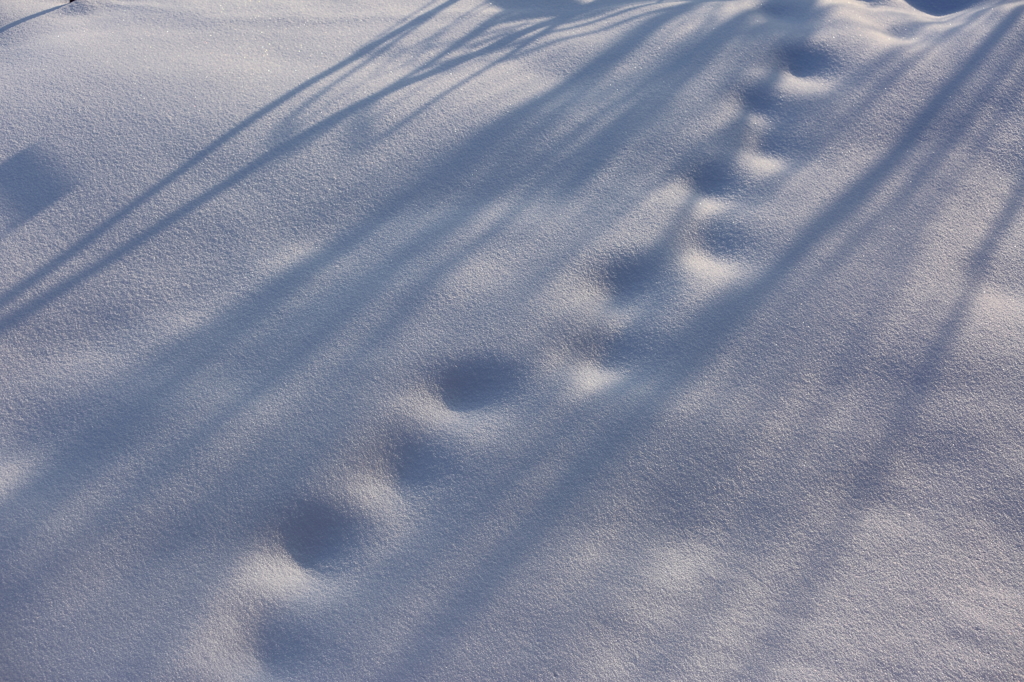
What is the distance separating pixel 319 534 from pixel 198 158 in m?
→ 1.06

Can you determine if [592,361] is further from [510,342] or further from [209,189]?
[209,189]

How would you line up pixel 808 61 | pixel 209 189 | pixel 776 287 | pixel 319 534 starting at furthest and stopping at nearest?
pixel 808 61 → pixel 209 189 → pixel 776 287 → pixel 319 534

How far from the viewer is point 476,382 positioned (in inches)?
62.4

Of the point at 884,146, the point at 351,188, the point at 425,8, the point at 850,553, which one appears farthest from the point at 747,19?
the point at 850,553

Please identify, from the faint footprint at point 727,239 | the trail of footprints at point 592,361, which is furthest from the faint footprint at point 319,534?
the faint footprint at point 727,239

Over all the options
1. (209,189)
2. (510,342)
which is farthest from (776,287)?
(209,189)

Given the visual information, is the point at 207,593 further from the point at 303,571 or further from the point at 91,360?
the point at 91,360

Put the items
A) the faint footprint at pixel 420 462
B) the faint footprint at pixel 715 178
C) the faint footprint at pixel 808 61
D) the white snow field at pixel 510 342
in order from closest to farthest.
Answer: the white snow field at pixel 510 342
the faint footprint at pixel 420 462
the faint footprint at pixel 715 178
the faint footprint at pixel 808 61

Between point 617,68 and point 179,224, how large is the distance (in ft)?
4.15

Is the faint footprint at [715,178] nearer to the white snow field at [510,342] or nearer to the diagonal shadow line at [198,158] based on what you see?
the white snow field at [510,342]

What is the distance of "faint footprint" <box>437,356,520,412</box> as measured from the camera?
1.56m

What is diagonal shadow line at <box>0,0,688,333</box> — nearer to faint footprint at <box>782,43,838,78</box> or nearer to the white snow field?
the white snow field

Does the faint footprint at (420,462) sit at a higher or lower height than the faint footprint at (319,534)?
higher

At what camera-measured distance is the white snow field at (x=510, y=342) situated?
1.31 meters
